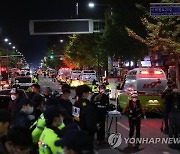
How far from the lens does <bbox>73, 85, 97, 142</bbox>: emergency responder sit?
26.4 ft

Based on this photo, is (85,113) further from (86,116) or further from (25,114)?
(25,114)

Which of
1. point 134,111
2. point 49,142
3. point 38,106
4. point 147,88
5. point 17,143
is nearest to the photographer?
point 17,143

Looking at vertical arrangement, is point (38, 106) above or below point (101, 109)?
above

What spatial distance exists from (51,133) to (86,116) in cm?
308

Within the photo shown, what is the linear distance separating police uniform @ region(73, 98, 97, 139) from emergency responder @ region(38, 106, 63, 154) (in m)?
2.72

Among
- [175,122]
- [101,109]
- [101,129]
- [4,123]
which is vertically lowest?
[101,129]

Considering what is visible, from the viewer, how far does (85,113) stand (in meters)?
8.15

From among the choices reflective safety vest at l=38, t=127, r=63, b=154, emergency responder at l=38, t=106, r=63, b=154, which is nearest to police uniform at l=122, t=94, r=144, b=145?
emergency responder at l=38, t=106, r=63, b=154

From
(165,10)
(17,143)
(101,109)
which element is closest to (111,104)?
(101,109)

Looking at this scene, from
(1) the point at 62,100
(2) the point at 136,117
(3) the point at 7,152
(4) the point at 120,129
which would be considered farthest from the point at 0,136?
(4) the point at 120,129

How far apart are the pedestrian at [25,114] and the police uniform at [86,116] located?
93 centimetres

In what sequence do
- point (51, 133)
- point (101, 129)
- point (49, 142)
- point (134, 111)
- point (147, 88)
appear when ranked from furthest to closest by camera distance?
point (147, 88) → point (134, 111) → point (101, 129) → point (51, 133) → point (49, 142)

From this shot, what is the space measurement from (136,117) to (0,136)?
8756 millimetres

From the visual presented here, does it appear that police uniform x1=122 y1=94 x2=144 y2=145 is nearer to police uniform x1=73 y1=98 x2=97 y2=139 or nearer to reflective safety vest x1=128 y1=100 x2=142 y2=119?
reflective safety vest x1=128 y1=100 x2=142 y2=119
